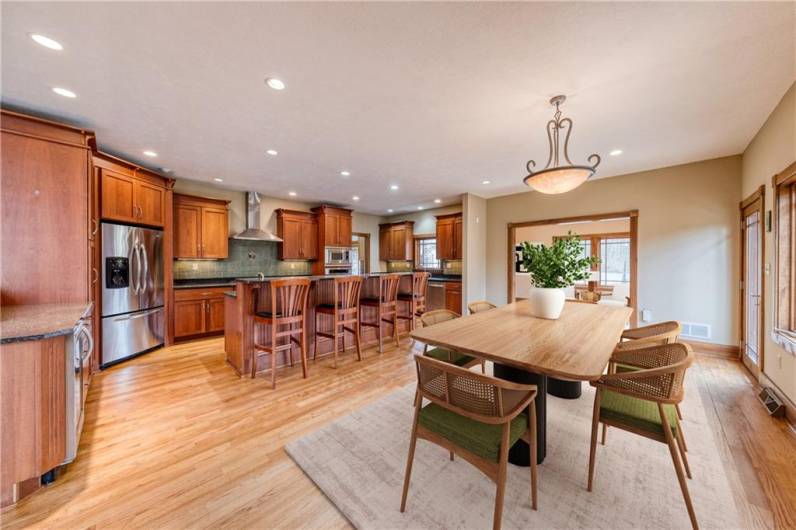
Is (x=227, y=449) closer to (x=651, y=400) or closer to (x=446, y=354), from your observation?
(x=446, y=354)

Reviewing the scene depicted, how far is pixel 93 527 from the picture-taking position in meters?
1.40

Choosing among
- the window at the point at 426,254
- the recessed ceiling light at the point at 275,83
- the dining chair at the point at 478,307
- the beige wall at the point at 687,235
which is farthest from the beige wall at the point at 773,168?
the window at the point at 426,254

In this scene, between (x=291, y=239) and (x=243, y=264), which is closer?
(x=243, y=264)

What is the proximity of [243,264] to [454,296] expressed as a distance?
4350 mm

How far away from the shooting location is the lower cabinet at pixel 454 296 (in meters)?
6.01

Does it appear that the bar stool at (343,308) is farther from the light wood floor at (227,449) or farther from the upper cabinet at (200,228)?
Answer: the upper cabinet at (200,228)

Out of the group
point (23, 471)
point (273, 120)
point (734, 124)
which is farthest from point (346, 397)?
point (734, 124)

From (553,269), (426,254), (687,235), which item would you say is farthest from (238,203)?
(687,235)

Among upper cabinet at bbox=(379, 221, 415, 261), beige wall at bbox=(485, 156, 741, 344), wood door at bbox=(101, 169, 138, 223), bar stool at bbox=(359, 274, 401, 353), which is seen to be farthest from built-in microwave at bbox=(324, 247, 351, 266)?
beige wall at bbox=(485, 156, 741, 344)

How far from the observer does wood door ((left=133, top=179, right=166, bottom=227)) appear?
375 cm

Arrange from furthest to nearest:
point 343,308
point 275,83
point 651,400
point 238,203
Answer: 1. point 238,203
2. point 343,308
3. point 275,83
4. point 651,400

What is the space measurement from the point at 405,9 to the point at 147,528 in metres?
2.92

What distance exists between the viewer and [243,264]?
18.2ft

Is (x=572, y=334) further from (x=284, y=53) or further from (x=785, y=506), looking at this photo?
(x=284, y=53)
